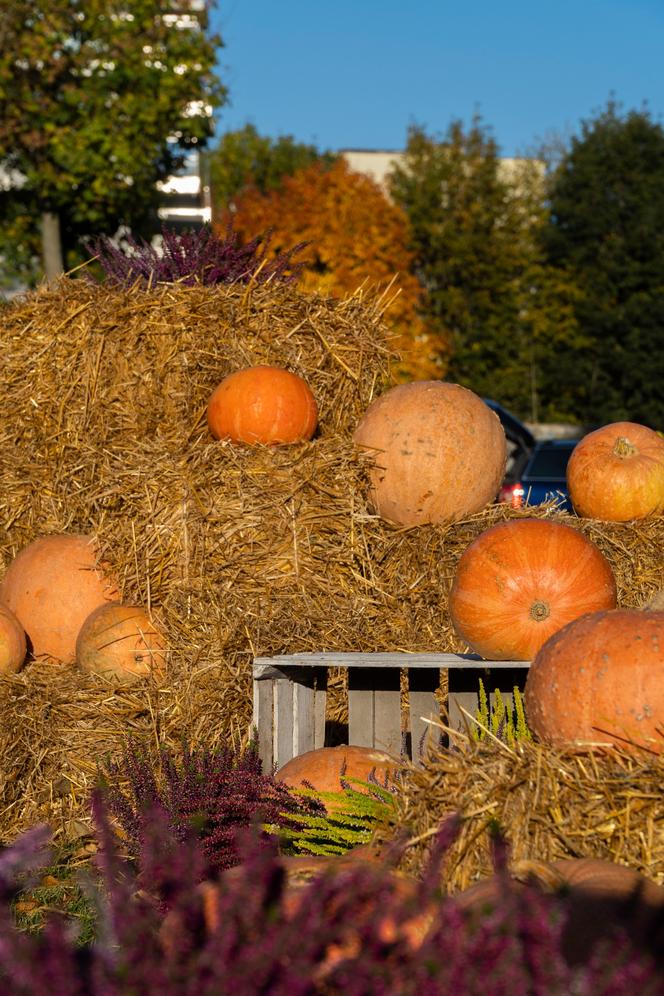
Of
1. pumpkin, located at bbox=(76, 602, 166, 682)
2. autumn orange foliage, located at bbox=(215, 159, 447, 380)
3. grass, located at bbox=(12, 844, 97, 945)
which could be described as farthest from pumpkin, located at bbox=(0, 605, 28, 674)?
autumn orange foliage, located at bbox=(215, 159, 447, 380)

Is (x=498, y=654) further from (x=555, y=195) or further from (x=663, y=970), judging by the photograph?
(x=555, y=195)

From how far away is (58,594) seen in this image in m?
5.98

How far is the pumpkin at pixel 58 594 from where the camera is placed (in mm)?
5988

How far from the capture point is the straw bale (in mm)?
2812

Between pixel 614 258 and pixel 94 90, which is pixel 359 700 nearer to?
pixel 94 90

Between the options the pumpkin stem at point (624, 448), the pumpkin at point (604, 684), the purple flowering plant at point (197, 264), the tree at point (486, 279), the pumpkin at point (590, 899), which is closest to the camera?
the pumpkin at point (590, 899)

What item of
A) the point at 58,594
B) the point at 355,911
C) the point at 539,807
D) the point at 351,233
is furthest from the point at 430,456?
the point at 351,233

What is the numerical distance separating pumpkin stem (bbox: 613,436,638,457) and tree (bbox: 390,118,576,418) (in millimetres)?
22904

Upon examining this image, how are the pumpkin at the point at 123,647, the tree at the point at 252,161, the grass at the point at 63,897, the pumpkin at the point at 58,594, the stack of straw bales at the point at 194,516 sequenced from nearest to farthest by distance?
1. the grass at the point at 63,897
2. the stack of straw bales at the point at 194,516
3. the pumpkin at the point at 123,647
4. the pumpkin at the point at 58,594
5. the tree at the point at 252,161

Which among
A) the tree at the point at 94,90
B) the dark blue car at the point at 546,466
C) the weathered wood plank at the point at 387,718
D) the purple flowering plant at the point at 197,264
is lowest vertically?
the dark blue car at the point at 546,466

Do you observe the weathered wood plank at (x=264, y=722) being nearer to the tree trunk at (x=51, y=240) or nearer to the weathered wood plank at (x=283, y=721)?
the weathered wood plank at (x=283, y=721)

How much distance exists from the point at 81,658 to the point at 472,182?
1041 inches

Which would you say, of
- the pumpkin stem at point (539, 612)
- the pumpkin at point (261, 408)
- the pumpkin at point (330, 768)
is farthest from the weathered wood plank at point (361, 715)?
the pumpkin at point (261, 408)

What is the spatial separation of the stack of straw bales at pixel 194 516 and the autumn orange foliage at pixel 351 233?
2008 centimetres
